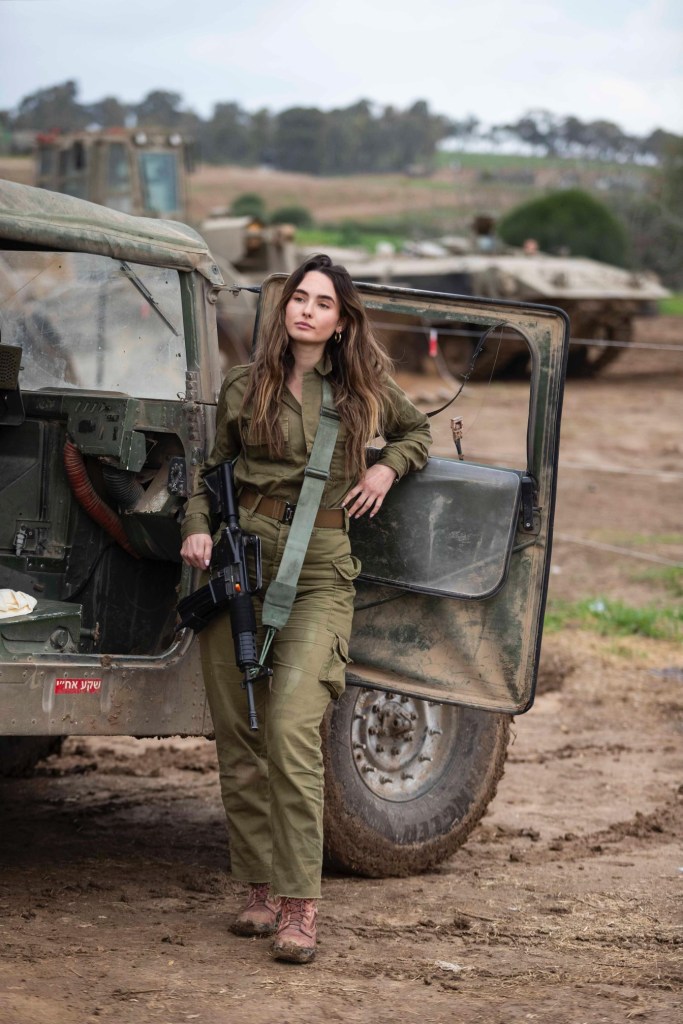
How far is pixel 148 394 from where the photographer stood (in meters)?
4.84

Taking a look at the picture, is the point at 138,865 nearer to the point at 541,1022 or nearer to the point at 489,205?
the point at 541,1022

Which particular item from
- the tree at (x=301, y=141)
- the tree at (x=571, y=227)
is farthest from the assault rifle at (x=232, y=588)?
the tree at (x=301, y=141)

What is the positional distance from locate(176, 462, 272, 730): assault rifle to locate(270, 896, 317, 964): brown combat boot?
502mm

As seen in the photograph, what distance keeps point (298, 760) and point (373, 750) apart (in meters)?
0.96

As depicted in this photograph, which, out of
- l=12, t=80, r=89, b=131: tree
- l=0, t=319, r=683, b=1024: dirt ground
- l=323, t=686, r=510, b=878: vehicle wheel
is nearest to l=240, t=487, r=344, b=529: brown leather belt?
l=323, t=686, r=510, b=878: vehicle wheel

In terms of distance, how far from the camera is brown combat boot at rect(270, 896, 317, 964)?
4086 millimetres

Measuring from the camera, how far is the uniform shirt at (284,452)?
434 centimetres

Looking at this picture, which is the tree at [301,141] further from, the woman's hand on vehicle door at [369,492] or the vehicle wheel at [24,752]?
the woman's hand on vehicle door at [369,492]

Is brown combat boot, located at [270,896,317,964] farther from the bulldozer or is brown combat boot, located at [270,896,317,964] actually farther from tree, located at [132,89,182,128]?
tree, located at [132,89,182,128]

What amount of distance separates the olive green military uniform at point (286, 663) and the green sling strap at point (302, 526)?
49mm

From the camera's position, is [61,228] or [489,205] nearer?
[61,228]

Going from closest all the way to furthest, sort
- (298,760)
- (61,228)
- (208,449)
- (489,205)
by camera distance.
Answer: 1. (298,760)
2. (61,228)
3. (208,449)
4. (489,205)

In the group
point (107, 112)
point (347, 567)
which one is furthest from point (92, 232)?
point (107, 112)

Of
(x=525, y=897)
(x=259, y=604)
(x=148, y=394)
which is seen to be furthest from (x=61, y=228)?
(x=525, y=897)
